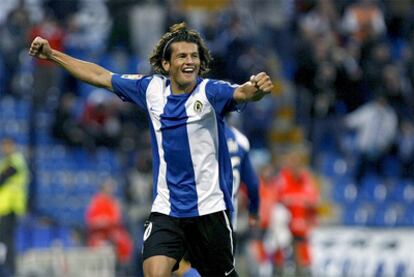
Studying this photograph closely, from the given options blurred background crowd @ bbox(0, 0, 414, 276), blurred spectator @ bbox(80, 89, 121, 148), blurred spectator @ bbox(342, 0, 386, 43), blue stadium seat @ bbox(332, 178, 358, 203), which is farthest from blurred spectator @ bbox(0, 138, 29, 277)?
blurred spectator @ bbox(342, 0, 386, 43)

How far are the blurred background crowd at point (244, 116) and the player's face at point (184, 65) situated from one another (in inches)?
391

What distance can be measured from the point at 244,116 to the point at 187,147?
12366 mm

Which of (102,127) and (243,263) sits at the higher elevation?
(102,127)

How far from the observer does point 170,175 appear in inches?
341

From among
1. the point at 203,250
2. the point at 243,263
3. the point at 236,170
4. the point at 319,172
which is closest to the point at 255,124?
the point at 319,172

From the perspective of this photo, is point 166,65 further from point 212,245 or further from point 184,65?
point 212,245

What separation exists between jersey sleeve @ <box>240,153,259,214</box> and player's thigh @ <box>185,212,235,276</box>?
2664 millimetres

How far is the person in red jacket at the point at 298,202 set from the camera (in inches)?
703

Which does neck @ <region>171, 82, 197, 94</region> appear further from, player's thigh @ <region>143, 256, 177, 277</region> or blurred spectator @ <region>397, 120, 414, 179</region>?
blurred spectator @ <region>397, 120, 414, 179</region>

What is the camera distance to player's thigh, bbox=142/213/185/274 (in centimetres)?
854

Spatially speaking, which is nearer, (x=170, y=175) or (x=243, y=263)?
(x=170, y=175)

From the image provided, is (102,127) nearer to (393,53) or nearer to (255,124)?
(255,124)

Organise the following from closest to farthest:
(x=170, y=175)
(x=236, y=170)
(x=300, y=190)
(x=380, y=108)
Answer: (x=170, y=175) < (x=236, y=170) < (x=300, y=190) < (x=380, y=108)

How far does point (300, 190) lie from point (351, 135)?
3.97m
